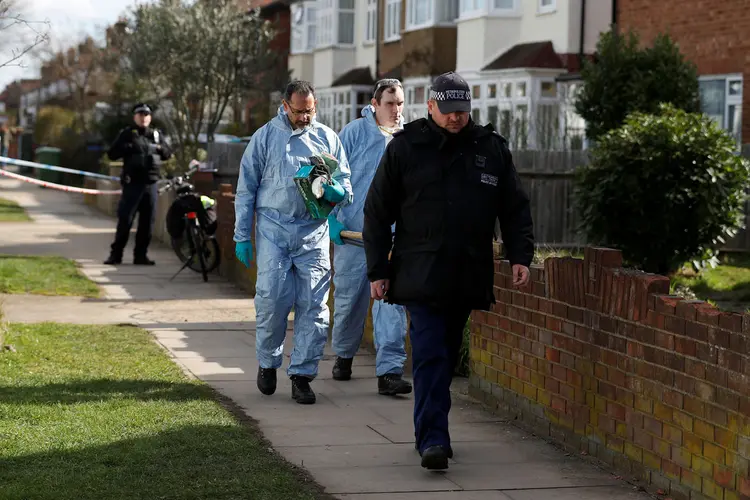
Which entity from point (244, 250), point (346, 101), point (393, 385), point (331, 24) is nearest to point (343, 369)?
point (393, 385)

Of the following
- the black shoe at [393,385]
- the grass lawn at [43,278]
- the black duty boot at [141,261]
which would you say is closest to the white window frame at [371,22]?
the black duty boot at [141,261]

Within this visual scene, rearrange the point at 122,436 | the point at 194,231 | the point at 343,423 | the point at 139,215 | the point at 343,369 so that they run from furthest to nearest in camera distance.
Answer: the point at 139,215
the point at 194,231
the point at 343,369
the point at 343,423
the point at 122,436

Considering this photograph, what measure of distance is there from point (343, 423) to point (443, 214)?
1699 mm

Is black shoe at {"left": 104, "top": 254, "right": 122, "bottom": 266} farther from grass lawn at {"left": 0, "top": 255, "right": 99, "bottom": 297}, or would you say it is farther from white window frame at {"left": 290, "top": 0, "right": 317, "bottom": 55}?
white window frame at {"left": 290, "top": 0, "right": 317, "bottom": 55}

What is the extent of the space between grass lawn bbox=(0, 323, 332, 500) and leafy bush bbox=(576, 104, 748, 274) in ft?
24.9

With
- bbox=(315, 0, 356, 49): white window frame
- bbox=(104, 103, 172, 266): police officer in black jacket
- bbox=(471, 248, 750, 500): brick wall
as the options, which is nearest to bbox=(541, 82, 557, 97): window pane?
bbox=(104, 103, 172, 266): police officer in black jacket

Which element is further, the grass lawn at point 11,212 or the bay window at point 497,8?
the bay window at point 497,8

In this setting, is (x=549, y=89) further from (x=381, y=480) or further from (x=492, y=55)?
(x=381, y=480)

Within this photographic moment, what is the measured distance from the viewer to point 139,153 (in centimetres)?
1683

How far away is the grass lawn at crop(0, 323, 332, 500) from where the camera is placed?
235 inches

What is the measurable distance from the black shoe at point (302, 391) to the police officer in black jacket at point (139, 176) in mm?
8860

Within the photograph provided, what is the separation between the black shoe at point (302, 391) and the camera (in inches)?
326

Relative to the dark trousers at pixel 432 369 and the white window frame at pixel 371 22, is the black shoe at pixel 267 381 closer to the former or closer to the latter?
the dark trousers at pixel 432 369

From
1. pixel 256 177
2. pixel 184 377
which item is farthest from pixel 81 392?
pixel 256 177
